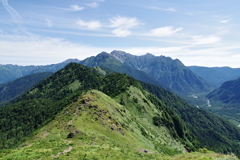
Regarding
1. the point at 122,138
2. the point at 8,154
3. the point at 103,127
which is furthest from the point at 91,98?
the point at 8,154

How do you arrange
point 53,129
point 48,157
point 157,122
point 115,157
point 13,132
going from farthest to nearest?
point 13,132 → point 157,122 → point 53,129 → point 115,157 → point 48,157

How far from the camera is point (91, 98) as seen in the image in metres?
113

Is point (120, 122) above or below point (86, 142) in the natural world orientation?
below

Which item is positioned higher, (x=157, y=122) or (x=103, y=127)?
(x=103, y=127)

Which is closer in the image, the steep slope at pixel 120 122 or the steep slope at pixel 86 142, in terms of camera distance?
the steep slope at pixel 86 142

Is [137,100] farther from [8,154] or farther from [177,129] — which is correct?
[8,154]

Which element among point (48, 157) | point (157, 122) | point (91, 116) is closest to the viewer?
point (48, 157)

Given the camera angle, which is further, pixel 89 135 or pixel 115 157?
pixel 89 135

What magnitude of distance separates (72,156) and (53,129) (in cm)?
3991

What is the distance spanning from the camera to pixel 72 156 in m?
41.3

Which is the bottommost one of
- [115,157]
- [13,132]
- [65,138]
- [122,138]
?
[13,132]

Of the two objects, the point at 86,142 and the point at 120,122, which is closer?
the point at 86,142

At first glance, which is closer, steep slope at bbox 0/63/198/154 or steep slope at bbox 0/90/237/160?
steep slope at bbox 0/90/237/160

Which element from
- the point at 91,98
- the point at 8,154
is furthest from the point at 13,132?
the point at 8,154
